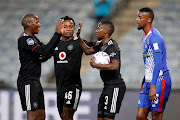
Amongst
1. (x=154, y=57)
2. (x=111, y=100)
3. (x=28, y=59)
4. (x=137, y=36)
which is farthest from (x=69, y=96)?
(x=137, y=36)

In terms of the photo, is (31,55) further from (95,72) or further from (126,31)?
(126,31)

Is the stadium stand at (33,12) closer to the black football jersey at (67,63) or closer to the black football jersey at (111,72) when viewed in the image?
the black football jersey at (67,63)

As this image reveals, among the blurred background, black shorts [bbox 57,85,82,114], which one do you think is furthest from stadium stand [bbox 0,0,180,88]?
black shorts [bbox 57,85,82,114]

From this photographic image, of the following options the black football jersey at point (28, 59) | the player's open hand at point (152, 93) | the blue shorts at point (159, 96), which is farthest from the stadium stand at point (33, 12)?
the player's open hand at point (152, 93)

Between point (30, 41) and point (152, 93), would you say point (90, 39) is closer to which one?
point (30, 41)

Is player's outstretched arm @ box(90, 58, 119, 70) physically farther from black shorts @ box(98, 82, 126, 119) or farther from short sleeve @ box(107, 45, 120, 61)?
black shorts @ box(98, 82, 126, 119)

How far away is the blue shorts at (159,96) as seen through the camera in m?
6.11

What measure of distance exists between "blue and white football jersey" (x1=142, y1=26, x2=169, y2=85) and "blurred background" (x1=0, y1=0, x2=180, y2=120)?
2409 millimetres

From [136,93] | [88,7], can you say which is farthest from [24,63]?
[88,7]

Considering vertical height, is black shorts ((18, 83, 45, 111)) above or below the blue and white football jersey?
below

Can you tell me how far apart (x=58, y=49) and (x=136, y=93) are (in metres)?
2.54

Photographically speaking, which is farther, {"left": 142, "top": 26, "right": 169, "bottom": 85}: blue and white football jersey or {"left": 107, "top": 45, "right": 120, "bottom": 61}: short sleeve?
{"left": 107, "top": 45, "right": 120, "bottom": 61}: short sleeve

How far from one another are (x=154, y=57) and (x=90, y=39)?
6539 mm

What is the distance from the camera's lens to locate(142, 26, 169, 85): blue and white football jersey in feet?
19.5
